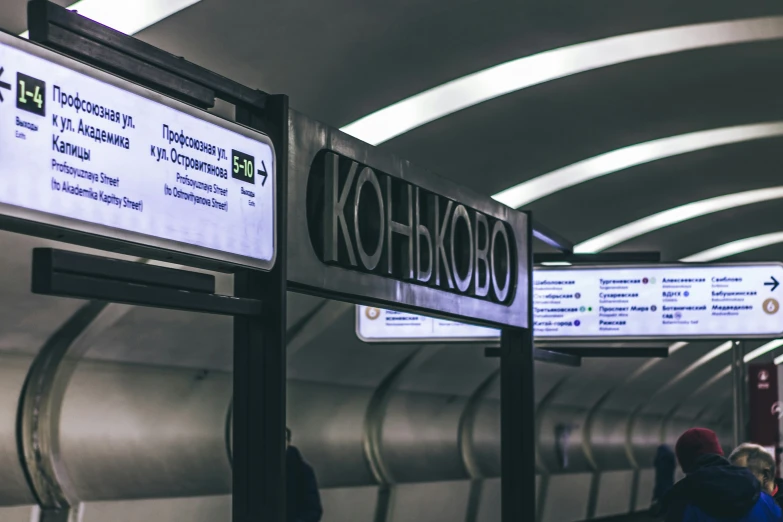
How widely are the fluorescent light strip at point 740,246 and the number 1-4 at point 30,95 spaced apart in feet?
76.0

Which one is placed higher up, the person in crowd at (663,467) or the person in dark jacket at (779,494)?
the person in dark jacket at (779,494)

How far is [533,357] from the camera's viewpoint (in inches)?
347

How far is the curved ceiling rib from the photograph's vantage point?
43.4 ft

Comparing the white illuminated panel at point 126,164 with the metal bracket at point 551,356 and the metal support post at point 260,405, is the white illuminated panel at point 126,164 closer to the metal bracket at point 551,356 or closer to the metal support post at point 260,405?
the metal support post at point 260,405

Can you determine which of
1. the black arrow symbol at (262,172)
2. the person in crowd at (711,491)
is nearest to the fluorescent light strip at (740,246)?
the person in crowd at (711,491)

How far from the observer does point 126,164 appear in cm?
412

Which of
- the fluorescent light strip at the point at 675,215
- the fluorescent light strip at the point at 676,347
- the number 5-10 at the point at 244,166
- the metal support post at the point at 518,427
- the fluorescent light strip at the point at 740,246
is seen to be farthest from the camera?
the fluorescent light strip at the point at 676,347

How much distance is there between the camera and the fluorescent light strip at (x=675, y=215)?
2161cm

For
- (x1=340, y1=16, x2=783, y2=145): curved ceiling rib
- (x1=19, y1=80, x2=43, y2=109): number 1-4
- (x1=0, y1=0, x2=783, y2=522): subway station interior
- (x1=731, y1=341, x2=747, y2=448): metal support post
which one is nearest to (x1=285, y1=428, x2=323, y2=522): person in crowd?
(x1=0, y1=0, x2=783, y2=522): subway station interior

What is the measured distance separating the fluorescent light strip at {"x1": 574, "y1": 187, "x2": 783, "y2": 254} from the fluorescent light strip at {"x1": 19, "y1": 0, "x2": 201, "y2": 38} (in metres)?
13.6

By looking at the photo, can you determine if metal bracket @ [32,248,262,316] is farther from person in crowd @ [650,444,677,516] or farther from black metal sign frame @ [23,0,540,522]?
person in crowd @ [650,444,677,516]

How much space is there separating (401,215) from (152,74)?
2.13 metres

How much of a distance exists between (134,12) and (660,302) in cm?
618

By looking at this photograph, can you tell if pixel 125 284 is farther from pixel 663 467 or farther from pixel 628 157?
pixel 663 467
